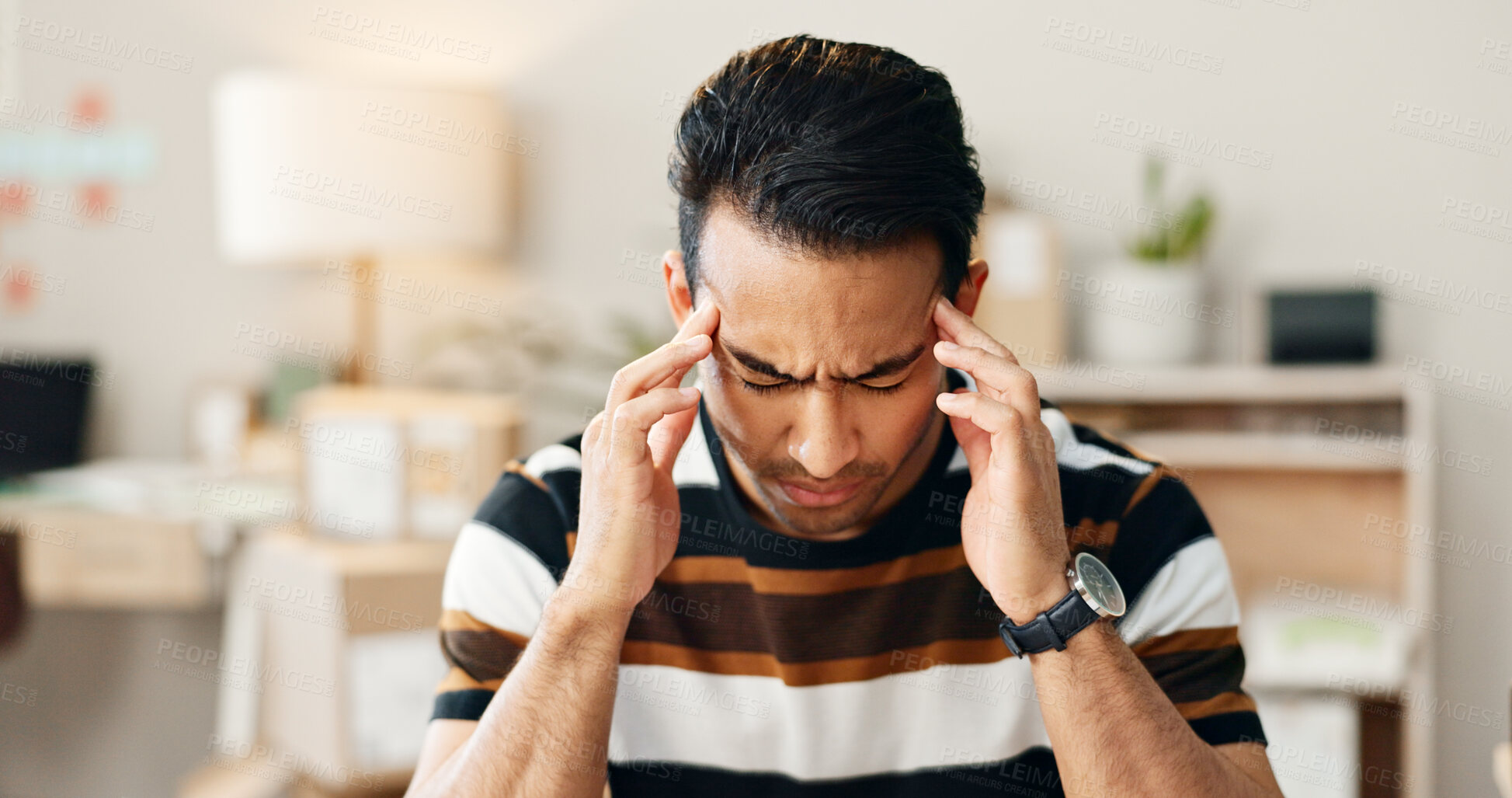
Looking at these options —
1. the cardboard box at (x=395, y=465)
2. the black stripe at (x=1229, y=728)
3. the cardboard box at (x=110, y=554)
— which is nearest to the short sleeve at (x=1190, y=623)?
the black stripe at (x=1229, y=728)

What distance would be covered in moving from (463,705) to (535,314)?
1745mm

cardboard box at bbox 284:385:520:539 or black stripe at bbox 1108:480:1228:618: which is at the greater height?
black stripe at bbox 1108:480:1228:618

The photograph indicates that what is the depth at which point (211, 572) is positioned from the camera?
248 cm

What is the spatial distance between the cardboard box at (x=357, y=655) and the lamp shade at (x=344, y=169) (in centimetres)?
67

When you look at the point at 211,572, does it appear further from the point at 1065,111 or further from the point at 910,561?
the point at 1065,111

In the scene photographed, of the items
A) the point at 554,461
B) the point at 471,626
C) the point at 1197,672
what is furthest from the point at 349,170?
the point at 1197,672

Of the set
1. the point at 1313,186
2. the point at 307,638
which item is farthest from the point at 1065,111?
the point at 307,638

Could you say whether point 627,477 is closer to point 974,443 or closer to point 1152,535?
point 974,443

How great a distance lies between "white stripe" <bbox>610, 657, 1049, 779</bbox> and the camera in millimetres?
1122

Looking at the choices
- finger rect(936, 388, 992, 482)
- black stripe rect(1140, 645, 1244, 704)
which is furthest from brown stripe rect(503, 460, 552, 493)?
black stripe rect(1140, 645, 1244, 704)

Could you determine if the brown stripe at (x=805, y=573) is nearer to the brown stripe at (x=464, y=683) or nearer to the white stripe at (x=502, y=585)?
the white stripe at (x=502, y=585)

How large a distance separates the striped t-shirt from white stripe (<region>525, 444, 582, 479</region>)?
5 centimetres

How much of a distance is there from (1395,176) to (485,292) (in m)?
2.13

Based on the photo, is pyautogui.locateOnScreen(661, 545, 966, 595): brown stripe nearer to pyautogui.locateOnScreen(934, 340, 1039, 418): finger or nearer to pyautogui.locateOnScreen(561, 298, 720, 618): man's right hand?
pyautogui.locateOnScreen(561, 298, 720, 618): man's right hand
